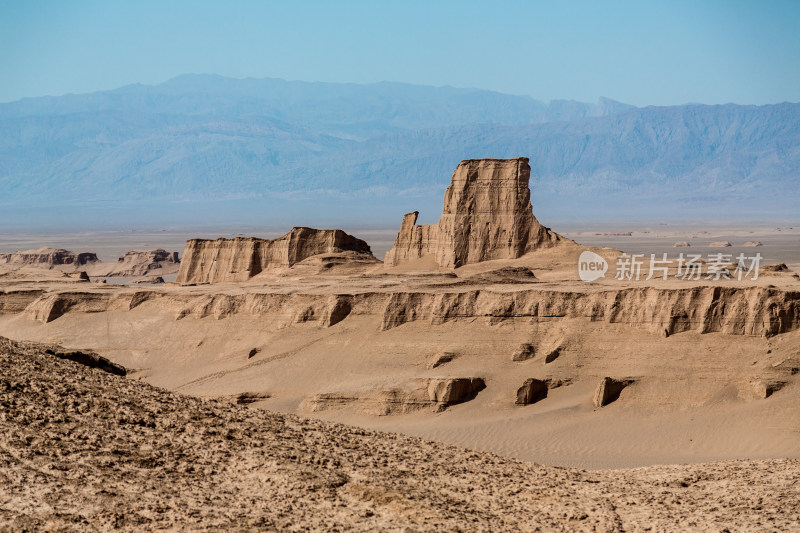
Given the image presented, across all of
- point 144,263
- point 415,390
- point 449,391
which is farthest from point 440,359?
point 144,263

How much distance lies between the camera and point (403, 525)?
625 inches

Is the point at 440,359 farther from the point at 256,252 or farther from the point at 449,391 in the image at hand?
the point at 256,252

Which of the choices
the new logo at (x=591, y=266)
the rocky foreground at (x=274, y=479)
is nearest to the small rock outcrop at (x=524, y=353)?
the new logo at (x=591, y=266)

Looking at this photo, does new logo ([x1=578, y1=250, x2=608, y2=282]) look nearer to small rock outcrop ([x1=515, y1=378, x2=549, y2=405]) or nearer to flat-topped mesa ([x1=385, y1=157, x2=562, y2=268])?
flat-topped mesa ([x1=385, y1=157, x2=562, y2=268])

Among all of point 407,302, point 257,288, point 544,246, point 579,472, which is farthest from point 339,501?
point 544,246

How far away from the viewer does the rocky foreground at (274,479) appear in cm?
1565

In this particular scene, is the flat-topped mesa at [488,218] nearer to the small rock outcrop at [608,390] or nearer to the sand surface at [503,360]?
the sand surface at [503,360]

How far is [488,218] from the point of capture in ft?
194

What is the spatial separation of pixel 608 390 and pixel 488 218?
26032 mm

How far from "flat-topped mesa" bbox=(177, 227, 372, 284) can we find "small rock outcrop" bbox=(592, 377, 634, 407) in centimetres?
3006

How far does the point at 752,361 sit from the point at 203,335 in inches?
880

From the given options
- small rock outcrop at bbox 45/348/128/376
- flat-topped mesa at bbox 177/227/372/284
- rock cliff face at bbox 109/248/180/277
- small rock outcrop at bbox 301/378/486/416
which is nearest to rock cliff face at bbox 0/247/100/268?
rock cliff face at bbox 109/248/180/277

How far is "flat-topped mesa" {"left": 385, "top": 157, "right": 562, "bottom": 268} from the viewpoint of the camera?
192 ft

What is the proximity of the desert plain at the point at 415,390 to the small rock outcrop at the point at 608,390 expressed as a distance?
0.07m
